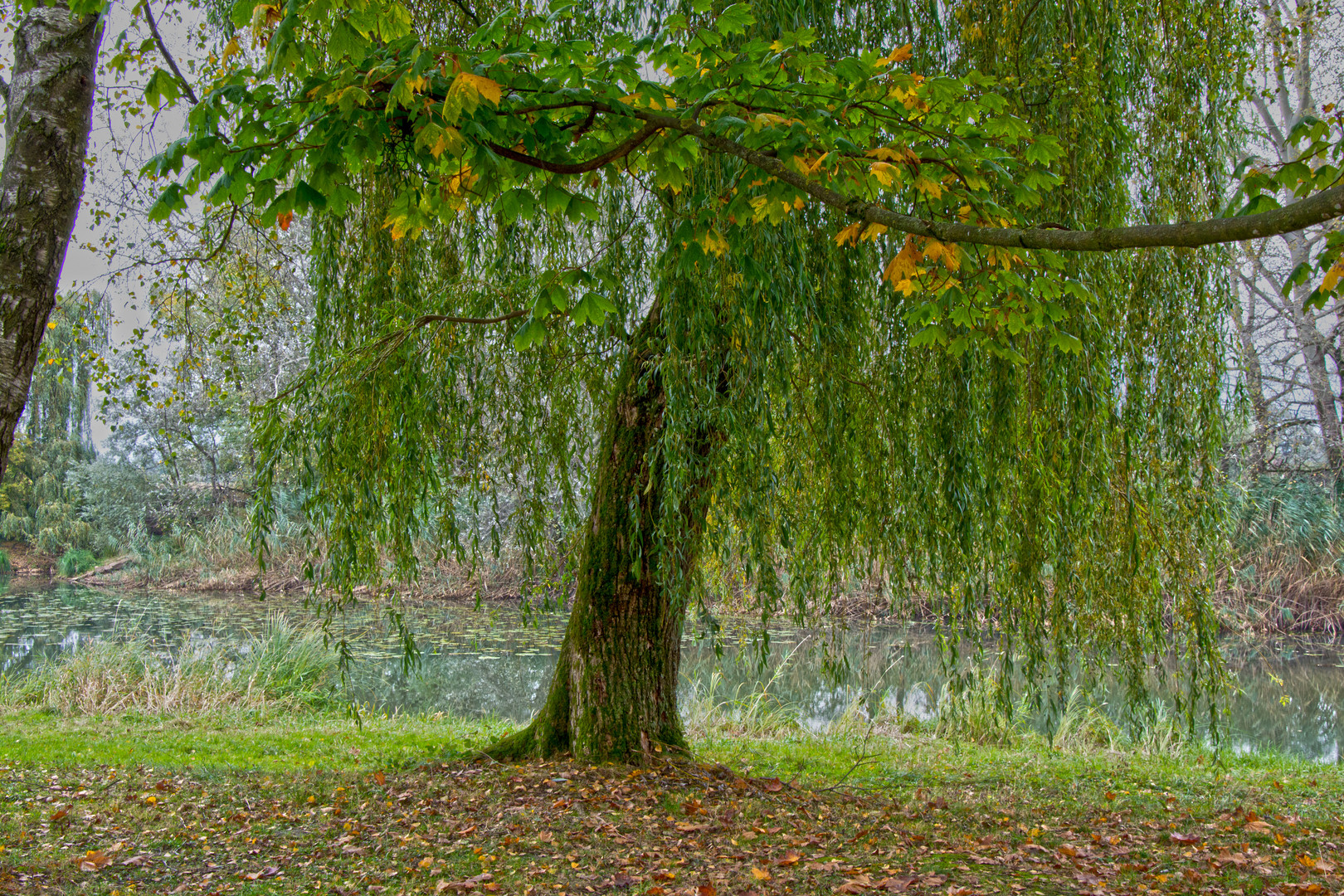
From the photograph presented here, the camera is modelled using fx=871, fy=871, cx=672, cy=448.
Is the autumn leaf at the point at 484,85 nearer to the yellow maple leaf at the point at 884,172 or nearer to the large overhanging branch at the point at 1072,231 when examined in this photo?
the large overhanging branch at the point at 1072,231

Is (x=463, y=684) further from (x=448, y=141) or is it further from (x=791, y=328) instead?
(x=448, y=141)

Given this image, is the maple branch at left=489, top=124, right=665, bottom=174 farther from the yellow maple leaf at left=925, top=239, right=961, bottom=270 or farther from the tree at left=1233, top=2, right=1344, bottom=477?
the tree at left=1233, top=2, right=1344, bottom=477

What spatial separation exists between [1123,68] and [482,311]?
315 centimetres

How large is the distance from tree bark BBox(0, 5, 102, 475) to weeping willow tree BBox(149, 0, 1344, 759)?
1.94 ft

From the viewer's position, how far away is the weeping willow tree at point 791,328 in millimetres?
2518

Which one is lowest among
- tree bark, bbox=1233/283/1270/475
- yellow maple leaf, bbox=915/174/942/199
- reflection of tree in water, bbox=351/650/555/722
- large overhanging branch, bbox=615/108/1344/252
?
reflection of tree in water, bbox=351/650/555/722

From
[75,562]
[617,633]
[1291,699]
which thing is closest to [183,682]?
[617,633]

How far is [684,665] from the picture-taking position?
10.3 m

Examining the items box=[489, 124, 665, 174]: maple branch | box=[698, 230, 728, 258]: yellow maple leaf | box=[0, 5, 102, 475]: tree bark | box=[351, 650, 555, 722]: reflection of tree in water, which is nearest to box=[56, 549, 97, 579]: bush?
box=[351, 650, 555, 722]: reflection of tree in water

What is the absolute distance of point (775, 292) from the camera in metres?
3.16

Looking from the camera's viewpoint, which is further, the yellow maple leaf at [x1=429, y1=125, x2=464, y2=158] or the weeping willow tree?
the weeping willow tree

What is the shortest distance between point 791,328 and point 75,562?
21.8 meters

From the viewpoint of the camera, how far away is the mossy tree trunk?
4566mm

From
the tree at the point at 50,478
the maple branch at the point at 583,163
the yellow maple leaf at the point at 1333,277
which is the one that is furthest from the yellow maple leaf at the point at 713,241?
the tree at the point at 50,478
